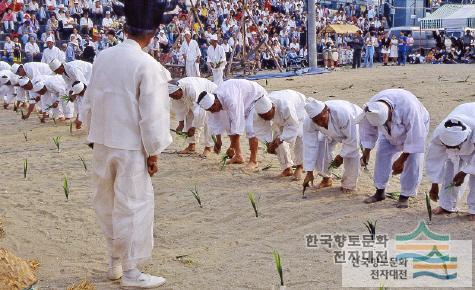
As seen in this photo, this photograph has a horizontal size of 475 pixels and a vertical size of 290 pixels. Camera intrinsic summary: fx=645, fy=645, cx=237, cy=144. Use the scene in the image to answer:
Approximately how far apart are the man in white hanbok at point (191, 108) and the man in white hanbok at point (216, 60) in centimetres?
1027

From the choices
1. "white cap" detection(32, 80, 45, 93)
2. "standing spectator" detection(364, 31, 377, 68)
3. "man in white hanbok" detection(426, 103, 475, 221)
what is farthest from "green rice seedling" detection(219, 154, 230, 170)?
"standing spectator" detection(364, 31, 377, 68)

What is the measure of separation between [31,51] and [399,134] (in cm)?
1841

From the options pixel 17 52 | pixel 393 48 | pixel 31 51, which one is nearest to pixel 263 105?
pixel 31 51

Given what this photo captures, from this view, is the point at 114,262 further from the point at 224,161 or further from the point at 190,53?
the point at 190,53

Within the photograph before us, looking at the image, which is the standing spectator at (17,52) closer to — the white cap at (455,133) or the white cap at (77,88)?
the white cap at (77,88)

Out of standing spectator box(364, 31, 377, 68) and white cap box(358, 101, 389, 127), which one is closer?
white cap box(358, 101, 389, 127)

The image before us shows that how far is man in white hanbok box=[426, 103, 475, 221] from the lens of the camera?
19.6ft

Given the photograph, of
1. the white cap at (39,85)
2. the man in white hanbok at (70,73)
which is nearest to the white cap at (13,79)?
the white cap at (39,85)

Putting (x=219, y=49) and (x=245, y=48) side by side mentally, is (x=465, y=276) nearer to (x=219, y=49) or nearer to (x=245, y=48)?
(x=219, y=49)

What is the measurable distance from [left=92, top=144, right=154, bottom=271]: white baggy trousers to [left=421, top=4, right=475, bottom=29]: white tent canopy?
107 ft

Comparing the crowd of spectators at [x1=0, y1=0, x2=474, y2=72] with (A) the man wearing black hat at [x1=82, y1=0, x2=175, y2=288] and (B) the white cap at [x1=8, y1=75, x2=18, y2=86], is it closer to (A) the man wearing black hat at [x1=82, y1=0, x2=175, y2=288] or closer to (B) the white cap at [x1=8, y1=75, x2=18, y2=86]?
(B) the white cap at [x1=8, y1=75, x2=18, y2=86]

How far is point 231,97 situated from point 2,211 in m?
3.36

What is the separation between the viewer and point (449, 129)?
5.96 meters

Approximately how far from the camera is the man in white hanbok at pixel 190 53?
21.5 metres
